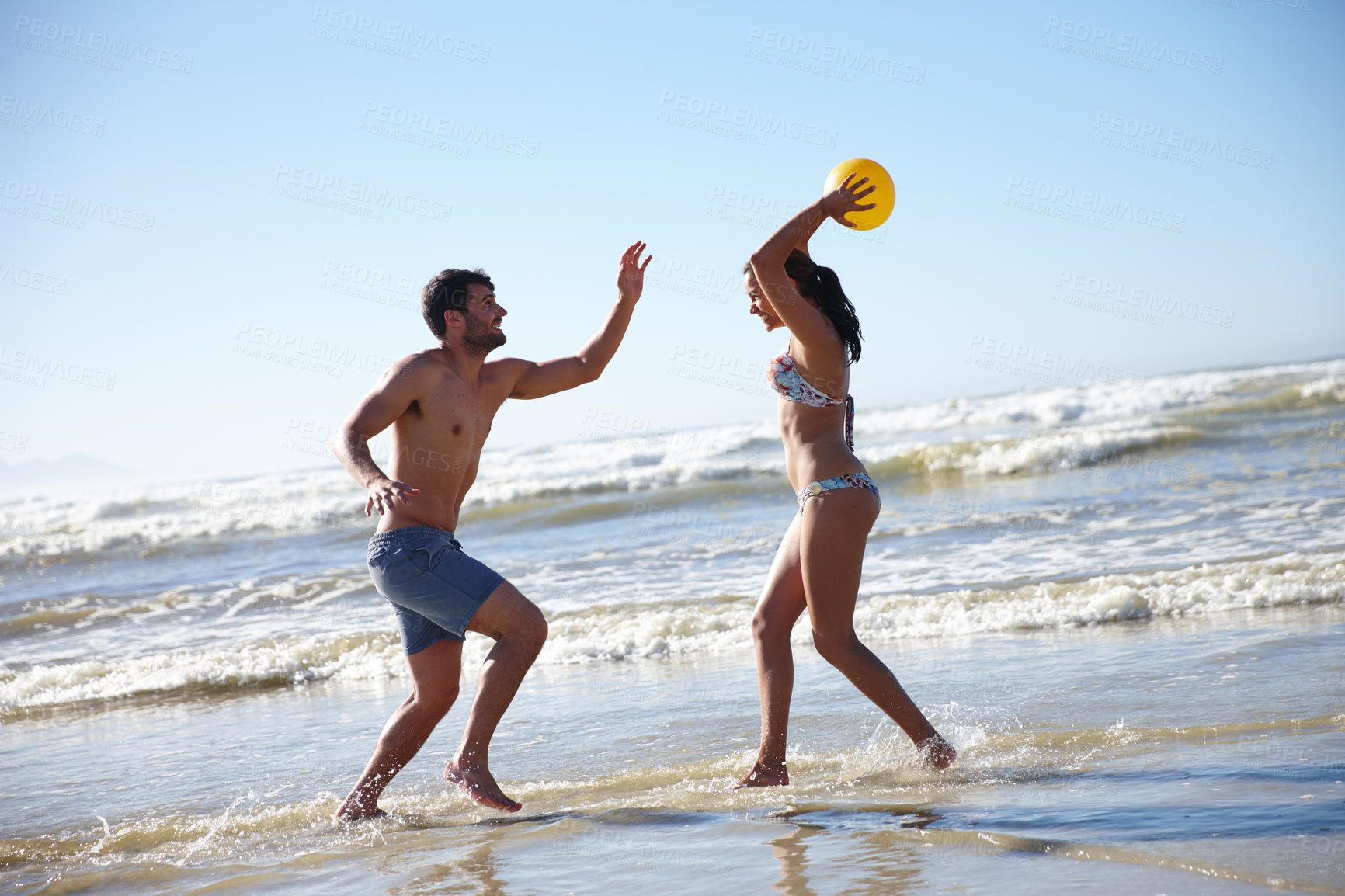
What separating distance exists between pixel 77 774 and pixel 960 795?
14.9 feet

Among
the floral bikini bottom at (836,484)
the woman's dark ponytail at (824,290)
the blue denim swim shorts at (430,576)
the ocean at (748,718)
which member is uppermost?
the woman's dark ponytail at (824,290)

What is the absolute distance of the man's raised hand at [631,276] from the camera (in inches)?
177

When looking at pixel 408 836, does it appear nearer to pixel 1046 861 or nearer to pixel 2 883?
pixel 2 883

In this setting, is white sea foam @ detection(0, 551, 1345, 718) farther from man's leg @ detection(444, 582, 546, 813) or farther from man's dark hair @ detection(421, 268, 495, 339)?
man's dark hair @ detection(421, 268, 495, 339)

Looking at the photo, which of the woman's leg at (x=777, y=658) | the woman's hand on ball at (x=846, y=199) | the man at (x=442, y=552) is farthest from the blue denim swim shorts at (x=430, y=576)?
the woman's hand on ball at (x=846, y=199)

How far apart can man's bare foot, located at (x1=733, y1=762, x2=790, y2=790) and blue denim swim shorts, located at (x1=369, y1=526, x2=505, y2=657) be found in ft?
4.01

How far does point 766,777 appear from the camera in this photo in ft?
12.7

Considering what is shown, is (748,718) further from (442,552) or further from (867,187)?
(867,187)

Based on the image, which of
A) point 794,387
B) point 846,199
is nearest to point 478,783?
point 794,387

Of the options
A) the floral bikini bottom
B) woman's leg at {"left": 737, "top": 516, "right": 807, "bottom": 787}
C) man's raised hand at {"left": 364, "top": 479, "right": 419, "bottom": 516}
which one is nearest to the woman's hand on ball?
the floral bikini bottom

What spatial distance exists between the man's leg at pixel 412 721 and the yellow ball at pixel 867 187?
229cm

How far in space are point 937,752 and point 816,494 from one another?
1.09 m

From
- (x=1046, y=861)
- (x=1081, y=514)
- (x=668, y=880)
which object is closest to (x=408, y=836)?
(x=668, y=880)

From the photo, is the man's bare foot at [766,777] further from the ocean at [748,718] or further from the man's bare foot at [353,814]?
the man's bare foot at [353,814]
